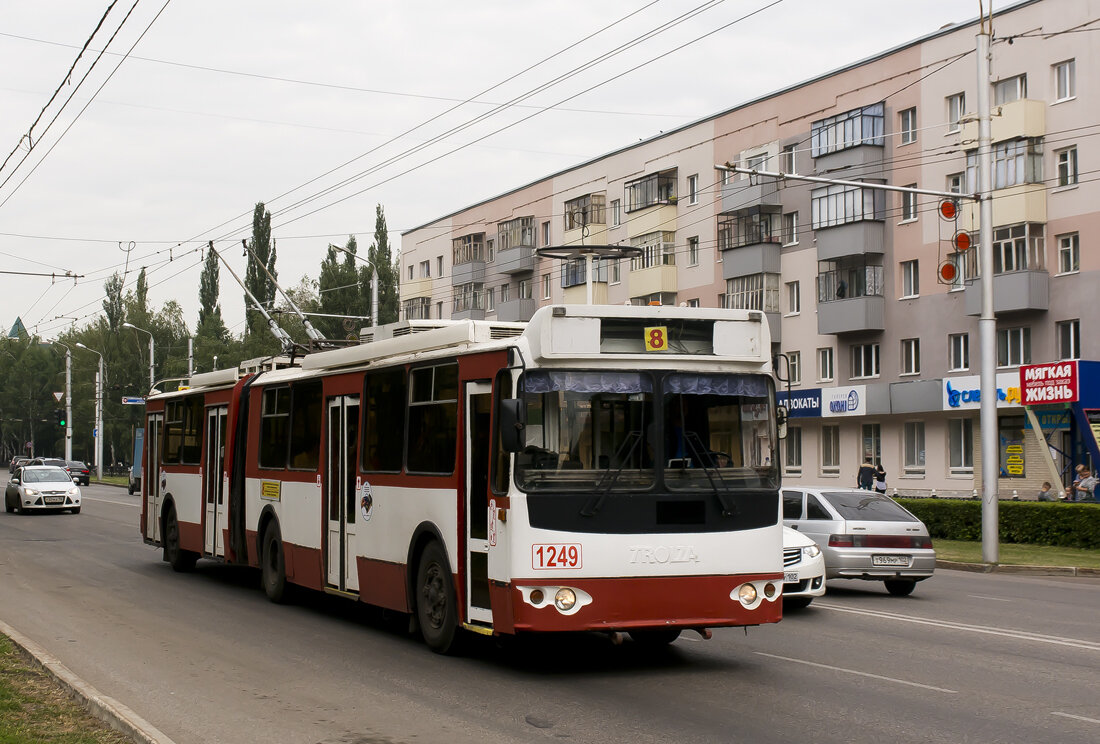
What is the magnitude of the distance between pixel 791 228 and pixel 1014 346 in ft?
39.0

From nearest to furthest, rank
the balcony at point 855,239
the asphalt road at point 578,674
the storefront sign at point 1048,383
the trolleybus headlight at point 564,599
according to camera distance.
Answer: the asphalt road at point 578,674 < the trolleybus headlight at point 564,599 < the storefront sign at point 1048,383 < the balcony at point 855,239

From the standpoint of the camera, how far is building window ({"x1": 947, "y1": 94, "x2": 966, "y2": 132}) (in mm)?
44219

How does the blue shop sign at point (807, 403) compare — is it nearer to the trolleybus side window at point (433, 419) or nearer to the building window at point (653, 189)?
the building window at point (653, 189)

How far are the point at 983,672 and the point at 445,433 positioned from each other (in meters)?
4.87

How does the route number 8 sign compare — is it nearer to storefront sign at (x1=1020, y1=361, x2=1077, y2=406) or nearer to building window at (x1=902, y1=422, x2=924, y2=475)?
storefront sign at (x1=1020, y1=361, x2=1077, y2=406)

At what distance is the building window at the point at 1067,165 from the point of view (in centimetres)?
4069

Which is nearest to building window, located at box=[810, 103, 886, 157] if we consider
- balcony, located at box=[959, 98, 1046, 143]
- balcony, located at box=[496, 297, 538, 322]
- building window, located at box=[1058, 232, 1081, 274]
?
balcony, located at box=[959, 98, 1046, 143]

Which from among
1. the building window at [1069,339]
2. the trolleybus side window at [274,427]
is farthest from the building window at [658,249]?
the trolleybus side window at [274,427]

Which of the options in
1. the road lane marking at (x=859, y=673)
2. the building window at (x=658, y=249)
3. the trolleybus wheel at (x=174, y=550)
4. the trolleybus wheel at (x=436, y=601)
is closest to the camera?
the road lane marking at (x=859, y=673)

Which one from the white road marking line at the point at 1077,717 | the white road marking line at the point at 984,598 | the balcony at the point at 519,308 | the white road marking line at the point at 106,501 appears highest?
the balcony at the point at 519,308

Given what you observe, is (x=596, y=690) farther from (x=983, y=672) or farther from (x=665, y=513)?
(x=983, y=672)

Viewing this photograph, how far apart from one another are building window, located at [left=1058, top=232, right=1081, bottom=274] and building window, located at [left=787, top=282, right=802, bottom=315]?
12295 mm

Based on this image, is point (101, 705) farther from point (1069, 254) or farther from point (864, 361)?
point (864, 361)

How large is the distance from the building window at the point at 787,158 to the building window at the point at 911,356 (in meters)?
8.51
